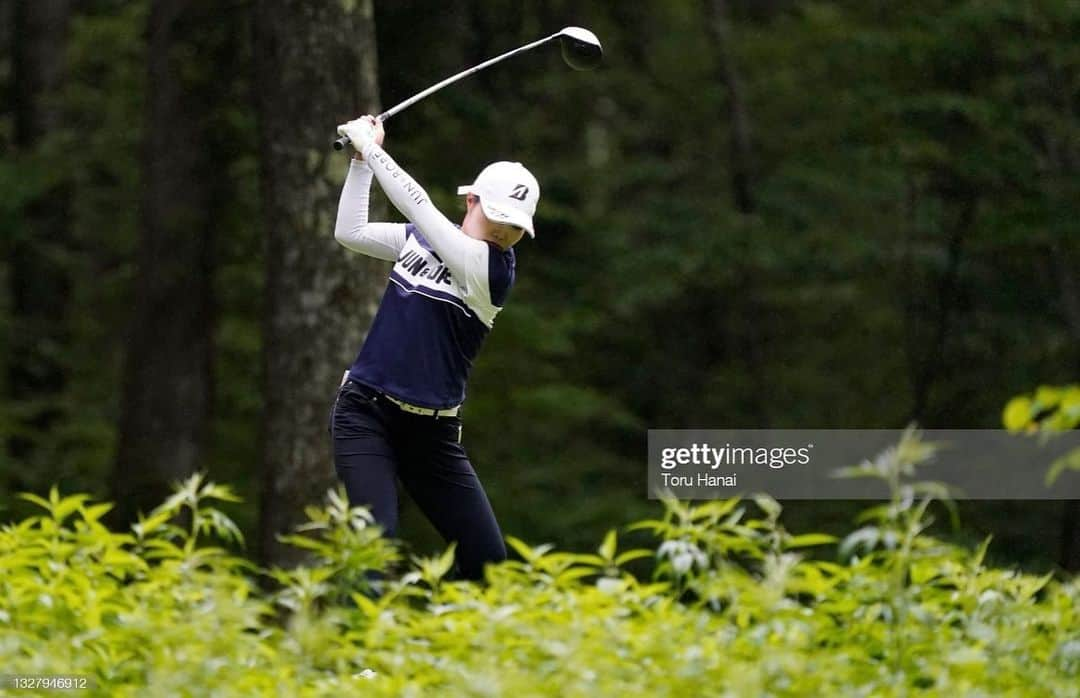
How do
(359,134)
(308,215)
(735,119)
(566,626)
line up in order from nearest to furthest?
(566,626)
(359,134)
(308,215)
(735,119)

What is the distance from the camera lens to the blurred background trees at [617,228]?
1412cm

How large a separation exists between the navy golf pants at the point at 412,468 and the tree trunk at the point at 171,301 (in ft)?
23.9

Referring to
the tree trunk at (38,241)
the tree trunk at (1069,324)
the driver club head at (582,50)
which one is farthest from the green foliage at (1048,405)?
the tree trunk at (38,241)

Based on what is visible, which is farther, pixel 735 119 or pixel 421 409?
pixel 735 119

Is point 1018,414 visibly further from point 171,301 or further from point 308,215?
point 171,301

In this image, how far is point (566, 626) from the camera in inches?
176

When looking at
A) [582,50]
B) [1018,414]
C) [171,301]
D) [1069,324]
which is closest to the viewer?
[1018,414]

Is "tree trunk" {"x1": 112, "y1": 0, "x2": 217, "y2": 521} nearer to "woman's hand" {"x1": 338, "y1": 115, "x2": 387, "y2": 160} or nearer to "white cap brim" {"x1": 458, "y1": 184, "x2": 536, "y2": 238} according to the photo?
"woman's hand" {"x1": 338, "y1": 115, "x2": 387, "y2": 160}

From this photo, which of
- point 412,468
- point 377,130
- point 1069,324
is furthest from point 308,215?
point 1069,324

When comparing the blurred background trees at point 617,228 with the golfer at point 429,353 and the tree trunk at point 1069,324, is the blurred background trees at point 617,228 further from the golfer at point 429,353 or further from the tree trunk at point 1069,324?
the golfer at point 429,353

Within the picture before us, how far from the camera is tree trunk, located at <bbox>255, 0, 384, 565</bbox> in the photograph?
368 inches

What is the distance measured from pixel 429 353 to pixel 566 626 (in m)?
2.35

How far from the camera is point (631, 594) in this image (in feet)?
16.1

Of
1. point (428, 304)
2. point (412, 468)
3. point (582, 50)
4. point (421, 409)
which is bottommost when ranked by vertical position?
point (412, 468)
